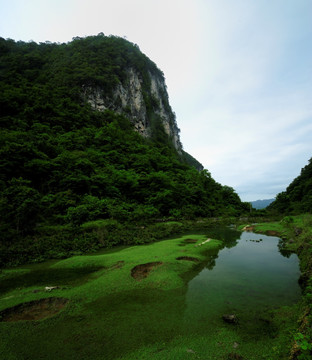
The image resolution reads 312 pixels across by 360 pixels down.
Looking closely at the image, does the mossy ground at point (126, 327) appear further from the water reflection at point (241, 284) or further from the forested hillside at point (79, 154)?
the forested hillside at point (79, 154)

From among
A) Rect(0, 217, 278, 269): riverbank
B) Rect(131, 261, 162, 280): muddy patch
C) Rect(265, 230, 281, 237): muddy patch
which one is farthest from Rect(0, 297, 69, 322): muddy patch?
Rect(265, 230, 281, 237): muddy patch

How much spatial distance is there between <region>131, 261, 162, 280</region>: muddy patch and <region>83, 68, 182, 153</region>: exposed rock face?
49.2m

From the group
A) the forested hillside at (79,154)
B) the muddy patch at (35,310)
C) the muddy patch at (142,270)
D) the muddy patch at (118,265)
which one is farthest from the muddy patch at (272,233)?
the muddy patch at (35,310)

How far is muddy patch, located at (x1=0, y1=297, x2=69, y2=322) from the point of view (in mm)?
6262

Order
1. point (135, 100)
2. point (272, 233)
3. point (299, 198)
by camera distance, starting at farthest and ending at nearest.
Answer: point (135, 100) < point (299, 198) < point (272, 233)

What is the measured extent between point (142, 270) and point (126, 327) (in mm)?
4272

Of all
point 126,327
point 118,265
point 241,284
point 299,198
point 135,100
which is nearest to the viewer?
point 126,327

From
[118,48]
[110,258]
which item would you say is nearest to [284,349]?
[110,258]

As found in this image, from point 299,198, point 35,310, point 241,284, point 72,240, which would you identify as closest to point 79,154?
point 72,240

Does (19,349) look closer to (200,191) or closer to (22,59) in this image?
(200,191)

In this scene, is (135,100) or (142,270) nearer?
(142,270)

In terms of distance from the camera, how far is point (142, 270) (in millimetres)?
9812

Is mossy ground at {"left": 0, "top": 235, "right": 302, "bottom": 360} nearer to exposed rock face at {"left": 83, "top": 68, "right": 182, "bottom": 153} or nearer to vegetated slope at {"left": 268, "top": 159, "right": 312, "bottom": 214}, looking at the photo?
vegetated slope at {"left": 268, "top": 159, "right": 312, "bottom": 214}

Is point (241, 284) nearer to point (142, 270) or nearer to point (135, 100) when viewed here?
point (142, 270)
